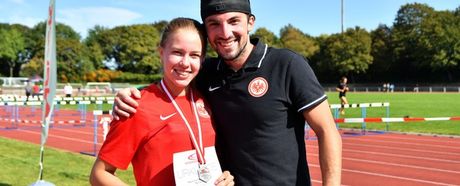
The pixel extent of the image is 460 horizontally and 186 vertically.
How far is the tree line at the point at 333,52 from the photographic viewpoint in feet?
210

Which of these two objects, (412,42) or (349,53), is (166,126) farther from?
(412,42)

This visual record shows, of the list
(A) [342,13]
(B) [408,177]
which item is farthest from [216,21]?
(A) [342,13]

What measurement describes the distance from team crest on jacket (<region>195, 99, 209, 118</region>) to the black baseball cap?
0.38 meters

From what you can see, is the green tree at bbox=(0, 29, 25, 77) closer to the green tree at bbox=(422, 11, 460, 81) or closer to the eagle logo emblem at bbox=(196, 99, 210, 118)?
the green tree at bbox=(422, 11, 460, 81)

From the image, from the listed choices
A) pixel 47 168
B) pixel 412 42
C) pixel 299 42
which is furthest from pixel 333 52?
pixel 47 168

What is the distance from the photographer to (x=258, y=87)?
2.19 meters

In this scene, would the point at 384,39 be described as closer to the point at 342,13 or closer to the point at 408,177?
the point at 342,13

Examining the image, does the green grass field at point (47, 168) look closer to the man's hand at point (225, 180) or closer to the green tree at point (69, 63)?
the man's hand at point (225, 180)

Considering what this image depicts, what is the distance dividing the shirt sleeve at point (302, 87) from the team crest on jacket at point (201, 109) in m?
0.39

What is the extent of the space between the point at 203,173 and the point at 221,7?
0.72 meters

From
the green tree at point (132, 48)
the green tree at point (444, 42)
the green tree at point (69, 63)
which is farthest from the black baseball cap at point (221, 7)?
the green tree at point (132, 48)

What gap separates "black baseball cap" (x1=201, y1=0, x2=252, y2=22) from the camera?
221cm

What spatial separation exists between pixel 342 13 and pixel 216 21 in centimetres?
5939

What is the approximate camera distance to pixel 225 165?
2.31 meters
